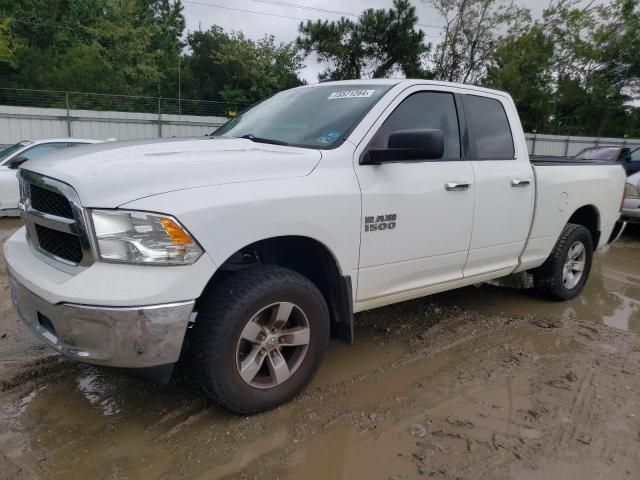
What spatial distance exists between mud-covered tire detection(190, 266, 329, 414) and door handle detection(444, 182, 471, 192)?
124 centimetres

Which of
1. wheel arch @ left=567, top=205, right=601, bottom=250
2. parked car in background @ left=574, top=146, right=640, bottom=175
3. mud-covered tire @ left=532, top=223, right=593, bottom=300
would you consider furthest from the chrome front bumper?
parked car in background @ left=574, top=146, right=640, bottom=175

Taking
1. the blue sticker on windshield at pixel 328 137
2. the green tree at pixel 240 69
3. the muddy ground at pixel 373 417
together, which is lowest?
the muddy ground at pixel 373 417

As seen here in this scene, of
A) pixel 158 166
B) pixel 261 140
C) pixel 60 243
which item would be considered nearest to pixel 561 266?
pixel 261 140

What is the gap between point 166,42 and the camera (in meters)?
37.0

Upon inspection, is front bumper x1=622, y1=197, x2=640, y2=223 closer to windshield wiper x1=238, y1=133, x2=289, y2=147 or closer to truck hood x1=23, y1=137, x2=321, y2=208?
windshield wiper x1=238, y1=133, x2=289, y2=147

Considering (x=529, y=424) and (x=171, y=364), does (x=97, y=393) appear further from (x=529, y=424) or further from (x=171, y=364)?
(x=529, y=424)

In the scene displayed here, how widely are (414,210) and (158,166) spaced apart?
1.61 meters

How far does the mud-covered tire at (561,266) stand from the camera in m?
4.77

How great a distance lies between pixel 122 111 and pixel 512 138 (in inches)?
720

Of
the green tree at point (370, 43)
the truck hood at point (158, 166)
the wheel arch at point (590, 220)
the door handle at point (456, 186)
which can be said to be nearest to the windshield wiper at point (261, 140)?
the truck hood at point (158, 166)

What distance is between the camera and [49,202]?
8.32 ft

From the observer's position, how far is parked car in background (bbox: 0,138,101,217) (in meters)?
8.16

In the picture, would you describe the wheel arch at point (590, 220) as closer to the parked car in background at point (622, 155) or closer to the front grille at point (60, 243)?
the front grille at point (60, 243)

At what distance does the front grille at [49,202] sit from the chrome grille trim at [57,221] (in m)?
0.02
